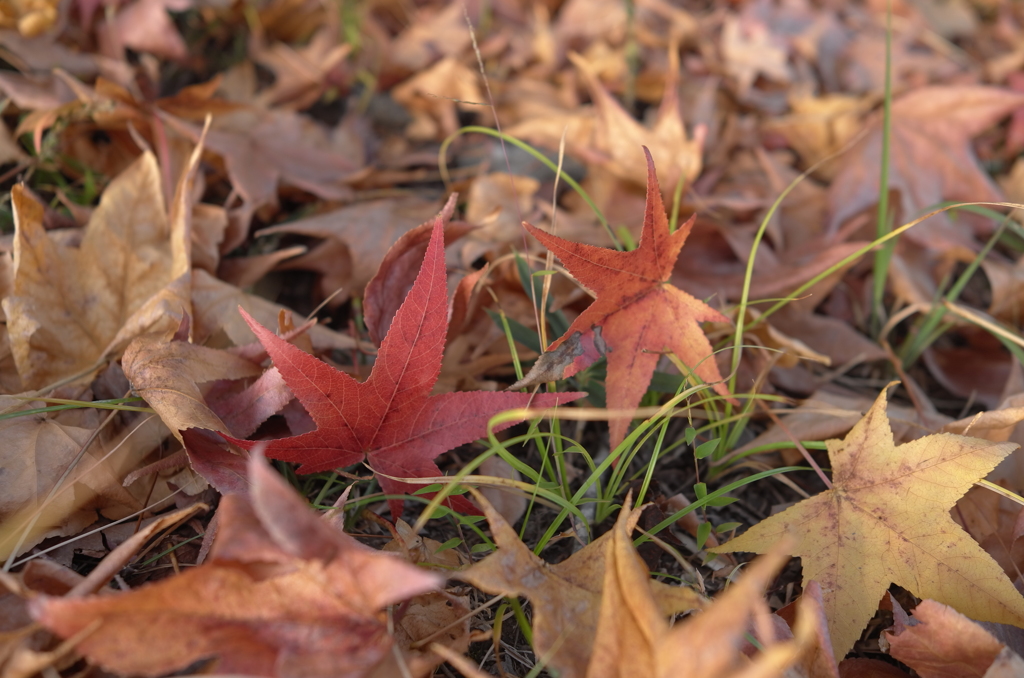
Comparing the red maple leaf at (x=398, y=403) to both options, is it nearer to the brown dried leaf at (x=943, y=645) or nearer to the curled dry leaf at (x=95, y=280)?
the curled dry leaf at (x=95, y=280)

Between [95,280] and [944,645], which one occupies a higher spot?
[95,280]

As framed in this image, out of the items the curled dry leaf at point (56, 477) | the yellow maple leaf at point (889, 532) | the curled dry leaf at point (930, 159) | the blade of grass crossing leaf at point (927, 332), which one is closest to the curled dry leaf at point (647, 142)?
the curled dry leaf at point (930, 159)

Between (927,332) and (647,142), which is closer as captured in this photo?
(927,332)

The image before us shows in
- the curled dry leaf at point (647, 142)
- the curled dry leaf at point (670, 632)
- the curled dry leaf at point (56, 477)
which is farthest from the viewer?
the curled dry leaf at point (647, 142)

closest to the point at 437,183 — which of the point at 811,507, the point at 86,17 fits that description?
the point at 86,17

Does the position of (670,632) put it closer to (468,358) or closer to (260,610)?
(260,610)

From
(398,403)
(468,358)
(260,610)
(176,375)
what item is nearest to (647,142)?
(468,358)
